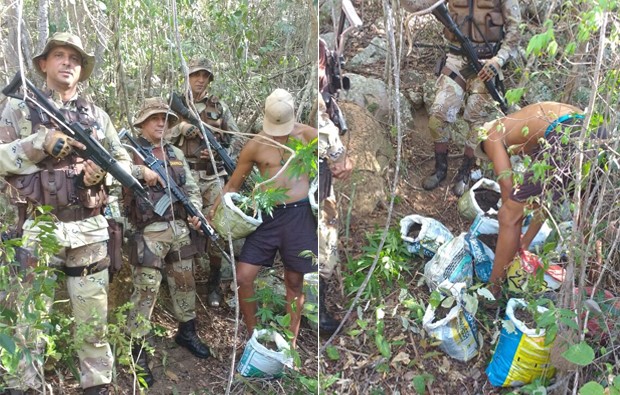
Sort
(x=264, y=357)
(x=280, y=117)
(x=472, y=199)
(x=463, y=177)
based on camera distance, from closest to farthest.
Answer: (x=280, y=117)
(x=264, y=357)
(x=472, y=199)
(x=463, y=177)

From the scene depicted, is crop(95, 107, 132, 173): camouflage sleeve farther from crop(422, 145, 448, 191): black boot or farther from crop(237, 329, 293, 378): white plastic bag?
crop(422, 145, 448, 191): black boot

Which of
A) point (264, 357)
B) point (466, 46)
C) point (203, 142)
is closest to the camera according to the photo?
point (264, 357)

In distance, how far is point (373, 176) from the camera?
4430mm

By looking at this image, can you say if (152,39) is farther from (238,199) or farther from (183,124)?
(238,199)

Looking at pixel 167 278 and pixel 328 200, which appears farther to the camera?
pixel 167 278

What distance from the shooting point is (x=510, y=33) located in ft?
16.8

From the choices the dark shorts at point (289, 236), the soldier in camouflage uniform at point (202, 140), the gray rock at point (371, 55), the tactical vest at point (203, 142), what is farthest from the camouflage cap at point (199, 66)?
the dark shorts at point (289, 236)

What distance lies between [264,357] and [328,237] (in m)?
0.75

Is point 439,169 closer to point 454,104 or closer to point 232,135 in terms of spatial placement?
point 454,104

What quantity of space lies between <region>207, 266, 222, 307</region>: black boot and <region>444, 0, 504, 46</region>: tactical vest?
2646 millimetres

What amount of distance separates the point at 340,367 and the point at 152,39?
89.1 inches

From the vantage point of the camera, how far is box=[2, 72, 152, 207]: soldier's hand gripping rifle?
2885mm

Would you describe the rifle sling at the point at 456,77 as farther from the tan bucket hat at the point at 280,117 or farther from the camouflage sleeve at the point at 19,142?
the camouflage sleeve at the point at 19,142

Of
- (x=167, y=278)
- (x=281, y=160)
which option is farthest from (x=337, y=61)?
(x=167, y=278)
